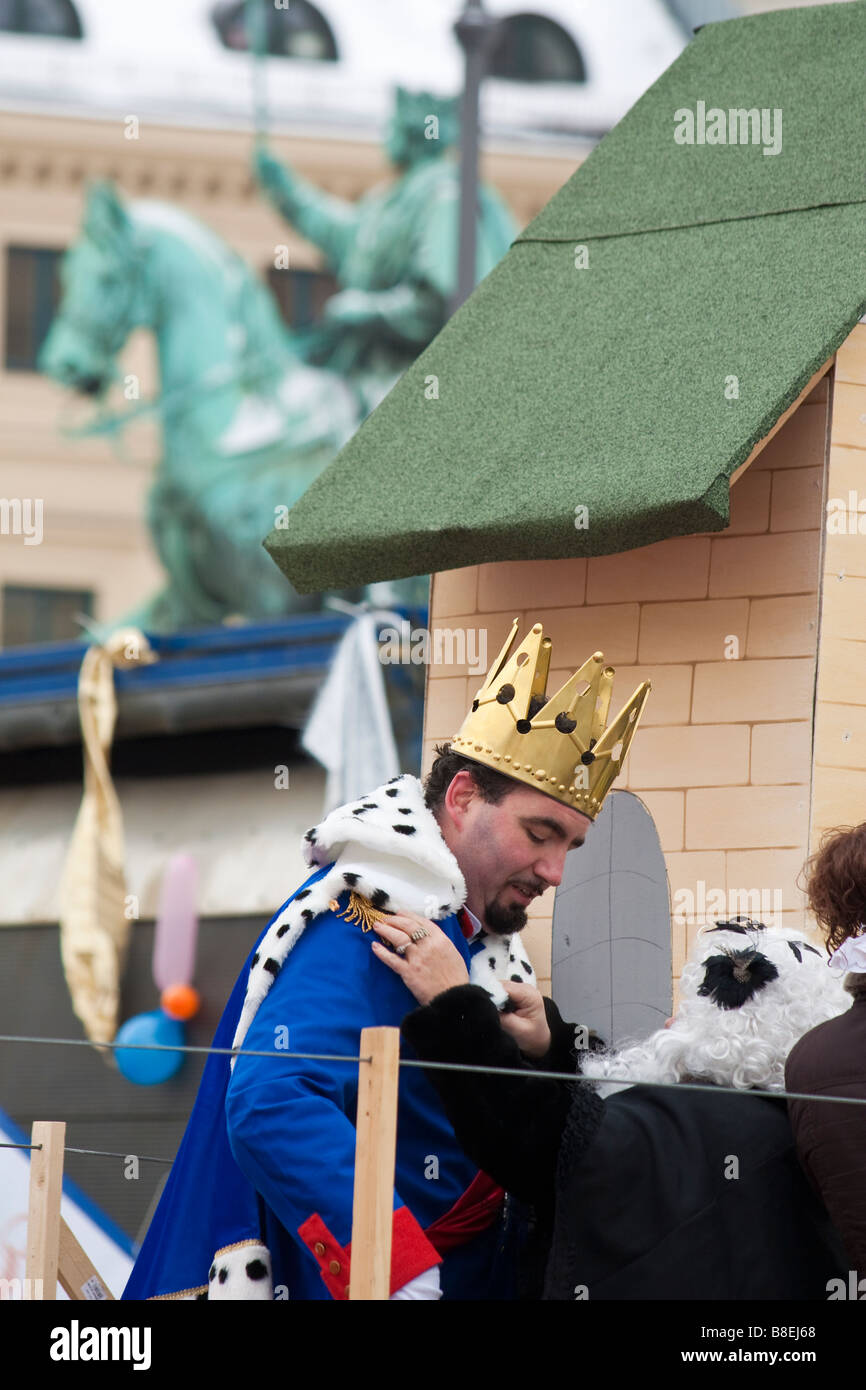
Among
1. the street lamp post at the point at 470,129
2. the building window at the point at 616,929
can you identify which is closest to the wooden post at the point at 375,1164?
the building window at the point at 616,929

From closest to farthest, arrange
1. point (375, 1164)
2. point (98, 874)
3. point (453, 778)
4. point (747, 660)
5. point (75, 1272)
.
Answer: point (375, 1164)
point (453, 778)
point (75, 1272)
point (747, 660)
point (98, 874)

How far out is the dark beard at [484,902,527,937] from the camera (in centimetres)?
440

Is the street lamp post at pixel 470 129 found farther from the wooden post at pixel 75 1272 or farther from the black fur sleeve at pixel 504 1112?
the black fur sleeve at pixel 504 1112

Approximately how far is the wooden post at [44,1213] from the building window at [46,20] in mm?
23974

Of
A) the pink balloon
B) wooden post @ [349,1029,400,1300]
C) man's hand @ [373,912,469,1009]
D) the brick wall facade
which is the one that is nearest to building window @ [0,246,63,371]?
the pink balloon

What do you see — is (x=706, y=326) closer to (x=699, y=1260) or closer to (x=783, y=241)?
(x=783, y=241)

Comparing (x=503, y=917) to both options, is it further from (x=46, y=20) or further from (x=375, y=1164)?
(x=46, y=20)

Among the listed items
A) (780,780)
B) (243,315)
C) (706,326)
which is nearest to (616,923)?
(780,780)

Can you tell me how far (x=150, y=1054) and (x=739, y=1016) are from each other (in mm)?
8743

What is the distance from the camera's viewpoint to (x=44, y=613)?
25.1 metres

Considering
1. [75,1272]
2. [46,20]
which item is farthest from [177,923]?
[46,20]

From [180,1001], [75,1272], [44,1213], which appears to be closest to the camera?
[44,1213]

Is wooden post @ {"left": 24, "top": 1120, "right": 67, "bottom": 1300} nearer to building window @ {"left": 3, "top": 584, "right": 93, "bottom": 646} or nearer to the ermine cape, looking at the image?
the ermine cape

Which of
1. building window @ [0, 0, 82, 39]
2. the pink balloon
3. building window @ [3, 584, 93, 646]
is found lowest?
the pink balloon
